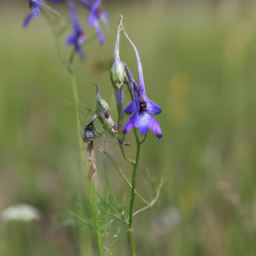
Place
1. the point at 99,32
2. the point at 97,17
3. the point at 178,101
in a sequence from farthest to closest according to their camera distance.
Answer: the point at 178,101 → the point at 97,17 → the point at 99,32

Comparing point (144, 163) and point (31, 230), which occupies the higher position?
point (144, 163)

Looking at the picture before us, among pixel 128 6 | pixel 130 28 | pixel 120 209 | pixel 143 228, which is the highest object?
pixel 128 6

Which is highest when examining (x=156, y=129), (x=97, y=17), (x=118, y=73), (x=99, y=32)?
(x=97, y=17)

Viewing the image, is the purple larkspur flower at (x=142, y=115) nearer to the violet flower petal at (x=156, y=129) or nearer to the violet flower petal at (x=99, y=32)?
the violet flower petal at (x=156, y=129)

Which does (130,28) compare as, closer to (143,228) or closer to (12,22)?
(12,22)

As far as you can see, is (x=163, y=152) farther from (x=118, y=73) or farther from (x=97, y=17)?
(x=118, y=73)

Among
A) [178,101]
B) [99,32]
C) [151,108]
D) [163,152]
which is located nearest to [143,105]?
[151,108]

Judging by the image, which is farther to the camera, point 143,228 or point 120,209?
point 143,228

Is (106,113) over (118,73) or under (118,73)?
under

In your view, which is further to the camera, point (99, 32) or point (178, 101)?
point (178, 101)

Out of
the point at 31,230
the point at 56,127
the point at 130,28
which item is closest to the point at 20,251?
the point at 31,230
